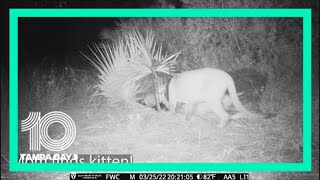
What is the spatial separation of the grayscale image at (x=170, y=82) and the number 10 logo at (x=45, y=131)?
0.11ft

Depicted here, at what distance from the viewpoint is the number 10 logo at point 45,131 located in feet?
10.7

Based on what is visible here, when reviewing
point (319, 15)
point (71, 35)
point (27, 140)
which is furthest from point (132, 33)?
point (319, 15)

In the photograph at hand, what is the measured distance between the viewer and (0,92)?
3.27m

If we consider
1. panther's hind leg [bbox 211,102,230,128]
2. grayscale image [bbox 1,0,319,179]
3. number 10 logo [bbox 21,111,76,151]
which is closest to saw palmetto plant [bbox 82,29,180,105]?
grayscale image [bbox 1,0,319,179]

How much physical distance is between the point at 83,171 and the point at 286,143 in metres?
1.57

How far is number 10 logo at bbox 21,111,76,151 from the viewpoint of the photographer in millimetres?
3268

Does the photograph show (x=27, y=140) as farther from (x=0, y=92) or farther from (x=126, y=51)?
(x=126, y=51)

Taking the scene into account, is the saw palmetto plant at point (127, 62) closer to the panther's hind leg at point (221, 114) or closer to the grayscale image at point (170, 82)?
the grayscale image at point (170, 82)

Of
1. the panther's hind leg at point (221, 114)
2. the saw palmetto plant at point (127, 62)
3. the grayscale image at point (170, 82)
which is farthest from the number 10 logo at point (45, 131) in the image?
the panther's hind leg at point (221, 114)

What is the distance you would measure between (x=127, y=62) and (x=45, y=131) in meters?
0.84

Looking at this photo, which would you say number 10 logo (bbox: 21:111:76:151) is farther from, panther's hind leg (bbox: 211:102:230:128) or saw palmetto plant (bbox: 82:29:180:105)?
panther's hind leg (bbox: 211:102:230:128)

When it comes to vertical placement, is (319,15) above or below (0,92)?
above

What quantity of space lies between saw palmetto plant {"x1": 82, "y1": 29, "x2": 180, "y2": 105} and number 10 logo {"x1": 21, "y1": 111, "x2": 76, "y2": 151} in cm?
36

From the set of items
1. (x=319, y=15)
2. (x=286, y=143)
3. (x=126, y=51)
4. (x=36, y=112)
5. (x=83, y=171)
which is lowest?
(x=83, y=171)
